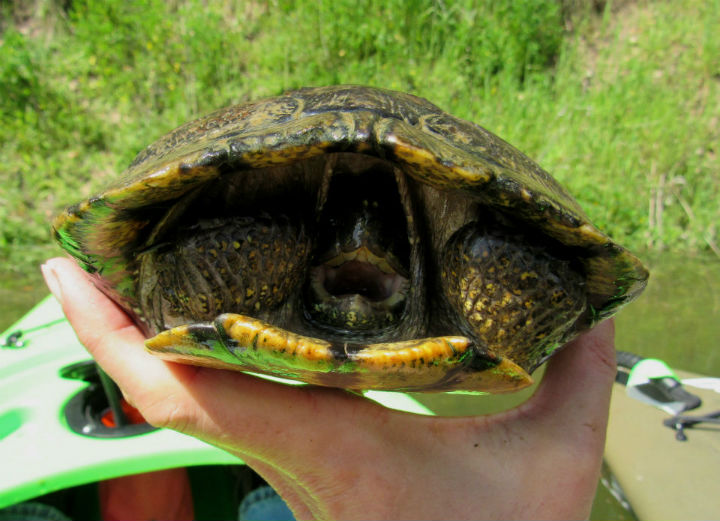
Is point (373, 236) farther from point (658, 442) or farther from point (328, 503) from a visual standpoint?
point (658, 442)

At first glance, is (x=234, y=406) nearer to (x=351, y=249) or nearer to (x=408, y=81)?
(x=351, y=249)

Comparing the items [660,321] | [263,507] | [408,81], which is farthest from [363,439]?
[408,81]

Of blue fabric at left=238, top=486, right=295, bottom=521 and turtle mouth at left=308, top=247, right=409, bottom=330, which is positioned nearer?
turtle mouth at left=308, top=247, right=409, bottom=330

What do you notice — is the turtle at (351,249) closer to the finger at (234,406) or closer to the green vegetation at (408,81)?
the finger at (234,406)

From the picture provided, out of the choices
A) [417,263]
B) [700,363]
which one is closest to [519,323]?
[417,263]

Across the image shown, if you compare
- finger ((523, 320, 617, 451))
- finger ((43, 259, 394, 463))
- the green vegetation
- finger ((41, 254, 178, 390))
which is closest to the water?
the green vegetation

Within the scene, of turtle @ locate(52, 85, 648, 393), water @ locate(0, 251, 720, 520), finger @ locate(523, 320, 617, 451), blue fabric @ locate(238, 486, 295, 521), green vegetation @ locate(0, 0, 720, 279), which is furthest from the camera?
green vegetation @ locate(0, 0, 720, 279)

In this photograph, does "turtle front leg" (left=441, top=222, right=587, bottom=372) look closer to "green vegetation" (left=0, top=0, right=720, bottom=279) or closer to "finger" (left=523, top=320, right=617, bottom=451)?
"finger" (left=523, top=320, right=617, bottom=451)
